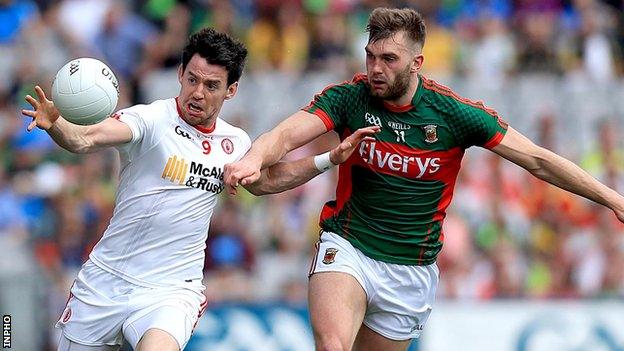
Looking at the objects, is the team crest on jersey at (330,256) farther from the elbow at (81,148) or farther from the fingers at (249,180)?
the elbow at (81,148)

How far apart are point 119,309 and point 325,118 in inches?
76.5

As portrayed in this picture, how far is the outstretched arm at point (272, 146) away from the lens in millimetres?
8391

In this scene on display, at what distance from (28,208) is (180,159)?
639 cm

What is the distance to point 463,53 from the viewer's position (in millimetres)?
16922

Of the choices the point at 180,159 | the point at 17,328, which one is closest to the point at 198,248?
the point at 180,159

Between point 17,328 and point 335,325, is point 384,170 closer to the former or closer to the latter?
point 335,325

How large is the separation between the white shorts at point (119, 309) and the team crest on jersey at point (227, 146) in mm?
979

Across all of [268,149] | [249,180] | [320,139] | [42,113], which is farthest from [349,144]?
[320,139]

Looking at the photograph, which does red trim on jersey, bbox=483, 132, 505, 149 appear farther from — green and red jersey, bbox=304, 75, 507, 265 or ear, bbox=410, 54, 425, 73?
ear, bbox=410, 54, 425, 73

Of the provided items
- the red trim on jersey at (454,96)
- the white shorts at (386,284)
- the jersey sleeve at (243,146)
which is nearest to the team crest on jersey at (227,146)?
the jersey sleeve at (243,146)

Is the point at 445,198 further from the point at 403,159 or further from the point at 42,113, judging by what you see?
the point at 42,113

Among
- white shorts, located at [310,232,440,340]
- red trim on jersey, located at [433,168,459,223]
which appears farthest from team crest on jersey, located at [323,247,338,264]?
red trim on jersey, located at [433,168,459,223]

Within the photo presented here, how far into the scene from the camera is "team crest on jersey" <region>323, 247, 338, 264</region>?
30.3ft

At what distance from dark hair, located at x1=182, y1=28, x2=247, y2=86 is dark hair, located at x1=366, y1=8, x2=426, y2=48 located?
3.06 feet
